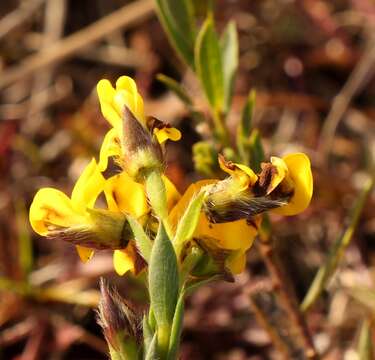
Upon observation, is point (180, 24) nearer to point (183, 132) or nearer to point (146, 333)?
point (146, 333)

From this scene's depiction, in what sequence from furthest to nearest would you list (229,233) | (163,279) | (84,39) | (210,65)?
(84,39) → (210,65) → (229,233) → (163,279)

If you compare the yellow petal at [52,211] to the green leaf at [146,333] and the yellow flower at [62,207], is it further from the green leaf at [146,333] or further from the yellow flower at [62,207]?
the green leaf at [146,333]

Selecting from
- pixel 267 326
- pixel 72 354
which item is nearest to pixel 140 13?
pixel 72 354

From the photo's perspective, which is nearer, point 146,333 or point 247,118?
point 146,333

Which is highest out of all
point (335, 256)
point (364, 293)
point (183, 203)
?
point (183, 203)

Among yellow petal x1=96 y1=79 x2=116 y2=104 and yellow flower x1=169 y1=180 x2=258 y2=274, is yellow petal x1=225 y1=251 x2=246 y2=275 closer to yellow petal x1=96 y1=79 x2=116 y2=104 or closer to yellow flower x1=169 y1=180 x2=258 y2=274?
yellow flower x1=169 y1=180 x2=258 y2=274

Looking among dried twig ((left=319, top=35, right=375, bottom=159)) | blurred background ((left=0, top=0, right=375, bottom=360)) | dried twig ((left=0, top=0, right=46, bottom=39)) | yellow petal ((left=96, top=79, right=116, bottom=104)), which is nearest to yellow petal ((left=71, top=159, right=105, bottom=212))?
yellow petal ((left=96, top=79, right=116, bottom=104))

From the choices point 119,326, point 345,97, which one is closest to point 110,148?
point 119,326
